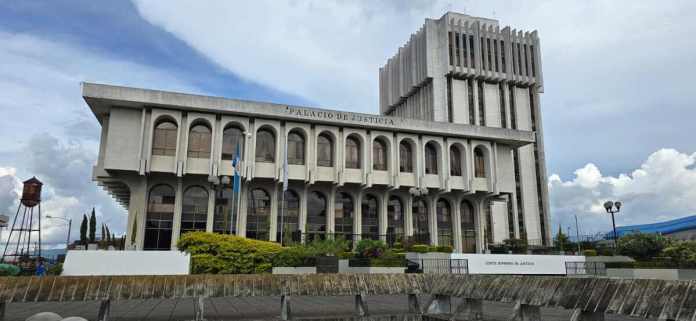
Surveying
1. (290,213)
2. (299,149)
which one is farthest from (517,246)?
(299,149)

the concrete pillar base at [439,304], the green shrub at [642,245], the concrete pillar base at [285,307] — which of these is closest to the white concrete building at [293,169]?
the green shrub at [642,245]

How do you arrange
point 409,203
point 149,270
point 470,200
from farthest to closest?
point 470,200 → point 409,203 → point 149,270

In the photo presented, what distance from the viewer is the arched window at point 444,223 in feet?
139

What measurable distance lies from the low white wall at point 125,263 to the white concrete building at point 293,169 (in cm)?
808

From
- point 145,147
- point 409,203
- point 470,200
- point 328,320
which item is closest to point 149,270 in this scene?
point 145,147

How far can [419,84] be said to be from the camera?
6619 cm

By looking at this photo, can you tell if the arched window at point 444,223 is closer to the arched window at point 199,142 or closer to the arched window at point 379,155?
the arched window at point 379,155

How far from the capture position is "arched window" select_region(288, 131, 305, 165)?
36969 mm

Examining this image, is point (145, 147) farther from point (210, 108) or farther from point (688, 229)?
point (688, 229)

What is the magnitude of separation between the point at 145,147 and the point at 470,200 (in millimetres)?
27732

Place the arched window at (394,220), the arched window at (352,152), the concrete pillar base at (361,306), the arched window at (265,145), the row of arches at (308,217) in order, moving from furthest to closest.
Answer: the arched window at (394,220)
the arched window at (352,152)
the arched window at (265,145)
the row of arches at (308,217)
the concrete pillar base at (361,306)

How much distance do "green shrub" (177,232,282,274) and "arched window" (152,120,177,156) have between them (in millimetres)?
13352

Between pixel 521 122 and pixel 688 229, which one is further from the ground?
pixel 521 122

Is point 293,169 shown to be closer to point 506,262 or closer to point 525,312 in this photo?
point 506,262
